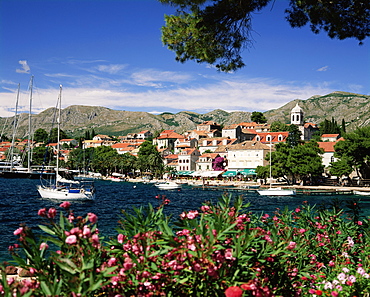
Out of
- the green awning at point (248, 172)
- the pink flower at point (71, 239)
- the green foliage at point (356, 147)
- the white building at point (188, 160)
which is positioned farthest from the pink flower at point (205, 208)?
the white building at point (188, 160)

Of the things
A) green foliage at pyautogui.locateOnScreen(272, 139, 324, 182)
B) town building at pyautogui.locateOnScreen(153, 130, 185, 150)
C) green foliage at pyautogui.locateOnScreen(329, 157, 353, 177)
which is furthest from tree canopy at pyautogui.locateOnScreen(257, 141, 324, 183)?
town building at pyautogui.locateOnScreen(153, 130, 185, 150)

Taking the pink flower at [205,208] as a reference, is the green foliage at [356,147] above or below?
above

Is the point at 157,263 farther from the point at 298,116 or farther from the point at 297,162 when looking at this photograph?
the point at 298,116

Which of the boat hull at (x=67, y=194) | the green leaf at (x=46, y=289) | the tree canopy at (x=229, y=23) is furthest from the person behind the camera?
the boat hull at (x=67, y=194)

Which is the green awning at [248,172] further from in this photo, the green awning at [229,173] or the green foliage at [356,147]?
the green foliage at [356,147]

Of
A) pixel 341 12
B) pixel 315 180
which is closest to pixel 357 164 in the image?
pixel 315 180

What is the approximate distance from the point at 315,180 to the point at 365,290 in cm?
6459

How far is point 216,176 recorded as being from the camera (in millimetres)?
78375

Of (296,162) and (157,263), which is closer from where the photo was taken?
(157,263)

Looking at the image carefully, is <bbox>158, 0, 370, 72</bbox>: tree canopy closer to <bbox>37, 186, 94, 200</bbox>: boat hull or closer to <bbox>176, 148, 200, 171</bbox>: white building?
<bbox>37, 186, 94, 200</bbox>: boat hull

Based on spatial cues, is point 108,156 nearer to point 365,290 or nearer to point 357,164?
point 357,164

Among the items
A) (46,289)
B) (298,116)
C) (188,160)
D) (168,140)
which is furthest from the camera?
(168,140)

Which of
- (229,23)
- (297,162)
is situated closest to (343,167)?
(297,162)

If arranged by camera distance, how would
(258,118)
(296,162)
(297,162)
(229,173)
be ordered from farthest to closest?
1. (258,118)
2. (229,173)
3. (296,162)
4. (297,162)
